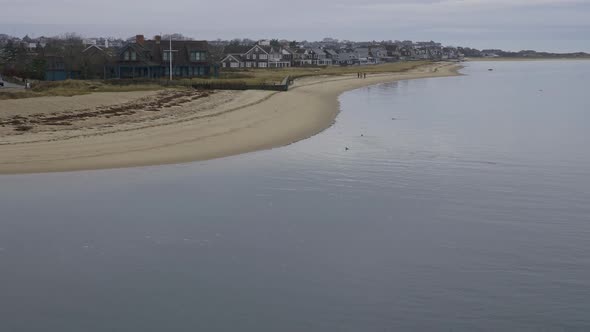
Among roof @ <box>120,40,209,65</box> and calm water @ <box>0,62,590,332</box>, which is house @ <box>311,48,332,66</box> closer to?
roof @ <box>120,40,209,65</box>

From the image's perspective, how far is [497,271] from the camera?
40.9 feet

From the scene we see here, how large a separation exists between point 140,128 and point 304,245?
57.8 feet

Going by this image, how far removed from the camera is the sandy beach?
2317 centimetres

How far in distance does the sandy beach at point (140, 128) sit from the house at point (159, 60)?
20831 millimetres

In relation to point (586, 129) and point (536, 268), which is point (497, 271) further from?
point (586, 129)

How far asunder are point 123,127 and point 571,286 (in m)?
22.3

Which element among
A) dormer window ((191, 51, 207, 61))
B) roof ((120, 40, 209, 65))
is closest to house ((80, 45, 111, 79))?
roof ((120, 40, 209, 65))

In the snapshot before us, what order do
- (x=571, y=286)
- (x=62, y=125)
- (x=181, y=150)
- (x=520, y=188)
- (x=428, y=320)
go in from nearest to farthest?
(x=428, y=320), (x=571, y=286), (x=520, y=188), (x=181, y=150), (x=62, y=125)

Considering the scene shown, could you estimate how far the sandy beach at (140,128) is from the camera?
76.0ft

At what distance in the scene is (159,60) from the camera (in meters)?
69.0

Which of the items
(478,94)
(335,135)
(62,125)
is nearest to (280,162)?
(335,135)

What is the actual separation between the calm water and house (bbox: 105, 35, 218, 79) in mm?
45574

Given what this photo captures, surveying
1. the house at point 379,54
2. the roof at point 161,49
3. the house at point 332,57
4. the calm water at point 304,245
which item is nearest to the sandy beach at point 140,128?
the calm water at point 304,245

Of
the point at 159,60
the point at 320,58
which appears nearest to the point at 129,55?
the point at 159,60
